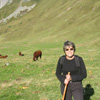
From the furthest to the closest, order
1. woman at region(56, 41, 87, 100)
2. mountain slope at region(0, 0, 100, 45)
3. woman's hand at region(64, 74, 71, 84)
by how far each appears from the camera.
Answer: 1. mountain slope at region(0, 0, 100, 45)
2. woman at region(56, 41, 87, 100)
3. woman's hand at region(64, 74, 71, 84)

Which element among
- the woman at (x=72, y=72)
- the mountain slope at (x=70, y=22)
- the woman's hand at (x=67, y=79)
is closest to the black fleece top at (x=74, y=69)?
the woman at (x=72, y=72)

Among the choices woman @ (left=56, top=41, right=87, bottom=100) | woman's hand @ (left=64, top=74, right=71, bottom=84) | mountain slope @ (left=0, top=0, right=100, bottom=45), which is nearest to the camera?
woman's hand @ (left=64, top=74, right=71, bottom=84)

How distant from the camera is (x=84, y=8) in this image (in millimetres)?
91500

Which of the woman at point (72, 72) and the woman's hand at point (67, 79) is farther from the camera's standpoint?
the woman at point (72, 72)

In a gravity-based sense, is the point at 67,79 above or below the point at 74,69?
below

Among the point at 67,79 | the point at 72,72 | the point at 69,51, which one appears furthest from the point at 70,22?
the point at 67,79

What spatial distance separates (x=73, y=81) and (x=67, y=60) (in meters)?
0.84

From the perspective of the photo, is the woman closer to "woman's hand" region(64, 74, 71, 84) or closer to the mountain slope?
"woman's hand" region(64, 74, 71, 84)

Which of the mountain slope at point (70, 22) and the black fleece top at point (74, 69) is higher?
the mountain slope at point (70, 22)

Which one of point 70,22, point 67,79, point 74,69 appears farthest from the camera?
point 70,22

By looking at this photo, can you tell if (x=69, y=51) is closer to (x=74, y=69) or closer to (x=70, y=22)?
(x=74, y=69)

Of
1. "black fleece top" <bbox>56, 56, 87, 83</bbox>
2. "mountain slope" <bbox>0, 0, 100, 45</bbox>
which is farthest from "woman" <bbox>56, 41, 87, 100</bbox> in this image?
"mountain slope" <bbox>0, 0, 100, 45</bbox>

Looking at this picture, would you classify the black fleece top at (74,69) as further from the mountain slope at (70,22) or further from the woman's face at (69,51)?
the mountain slope at (70,22)

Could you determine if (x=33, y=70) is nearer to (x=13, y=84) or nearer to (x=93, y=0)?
(x=13, y=84)
